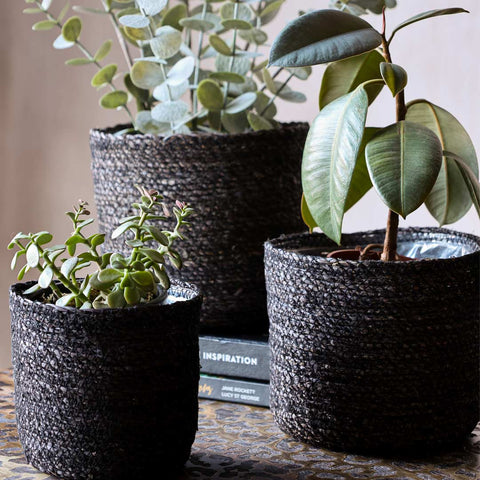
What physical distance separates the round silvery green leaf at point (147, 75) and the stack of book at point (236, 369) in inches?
12.1

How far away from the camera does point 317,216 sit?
0.71m

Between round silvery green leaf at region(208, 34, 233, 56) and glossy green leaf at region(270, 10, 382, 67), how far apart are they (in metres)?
0.23

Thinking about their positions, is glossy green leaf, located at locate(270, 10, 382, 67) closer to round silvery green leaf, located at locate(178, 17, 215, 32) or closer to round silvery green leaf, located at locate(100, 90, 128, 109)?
round silvery green leaf, located at locate(178, 17, 215, 32)

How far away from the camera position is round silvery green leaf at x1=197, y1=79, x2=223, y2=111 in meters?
0.90

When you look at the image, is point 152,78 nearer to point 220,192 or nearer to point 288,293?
point 220,192

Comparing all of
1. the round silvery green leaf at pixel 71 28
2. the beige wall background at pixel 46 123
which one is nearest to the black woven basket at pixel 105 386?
the round silvery green leaf at pixel 71 28

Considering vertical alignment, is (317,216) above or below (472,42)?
below

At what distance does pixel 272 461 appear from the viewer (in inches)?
28.8

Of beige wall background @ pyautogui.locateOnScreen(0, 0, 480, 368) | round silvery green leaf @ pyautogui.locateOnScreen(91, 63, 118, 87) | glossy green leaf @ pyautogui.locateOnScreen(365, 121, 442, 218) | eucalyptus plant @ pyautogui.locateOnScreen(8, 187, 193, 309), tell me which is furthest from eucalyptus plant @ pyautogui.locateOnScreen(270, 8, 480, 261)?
beige wall background @ pyautogui.locateOnScreen(0, 0, 480, 368)

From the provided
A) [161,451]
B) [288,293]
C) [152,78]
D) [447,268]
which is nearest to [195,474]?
[161,451]

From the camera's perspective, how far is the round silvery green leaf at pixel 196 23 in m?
0.91

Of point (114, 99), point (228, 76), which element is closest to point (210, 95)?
point (228, 76)

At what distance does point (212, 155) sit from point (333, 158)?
229 mm

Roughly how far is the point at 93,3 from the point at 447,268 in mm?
1109
